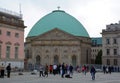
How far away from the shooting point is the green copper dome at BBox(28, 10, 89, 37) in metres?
123

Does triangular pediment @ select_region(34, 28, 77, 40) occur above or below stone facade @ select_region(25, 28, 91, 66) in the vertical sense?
above

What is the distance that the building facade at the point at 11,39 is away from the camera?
6944cm

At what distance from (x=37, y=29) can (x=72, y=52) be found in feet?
58.1

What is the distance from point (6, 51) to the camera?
2783 inches

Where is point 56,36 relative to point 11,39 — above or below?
above

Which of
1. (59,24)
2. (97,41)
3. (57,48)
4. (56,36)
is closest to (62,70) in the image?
A: (57,48)

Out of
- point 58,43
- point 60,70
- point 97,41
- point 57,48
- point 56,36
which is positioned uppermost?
point 97,41

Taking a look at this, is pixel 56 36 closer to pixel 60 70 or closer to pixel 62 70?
pixel 60 70

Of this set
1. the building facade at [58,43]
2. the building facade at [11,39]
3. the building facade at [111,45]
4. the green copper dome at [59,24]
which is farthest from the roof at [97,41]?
the building facade at [11,39]

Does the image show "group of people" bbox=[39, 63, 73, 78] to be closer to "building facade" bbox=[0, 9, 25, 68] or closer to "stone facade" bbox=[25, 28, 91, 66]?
"building facade" bbox=[0, 9, 25, 68]

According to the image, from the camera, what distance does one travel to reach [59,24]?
124375 millimetres

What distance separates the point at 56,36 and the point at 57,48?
13.5 feet

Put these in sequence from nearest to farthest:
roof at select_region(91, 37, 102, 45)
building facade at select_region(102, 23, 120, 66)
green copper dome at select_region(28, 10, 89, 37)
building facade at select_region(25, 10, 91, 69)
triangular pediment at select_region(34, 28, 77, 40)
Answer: building facade at select_region(102, 23, 120, 66) → triangular pediment at select_region(34, 28, 77, 40) → building facade at select_region(25, 10, 91, 69) → green copper dome at select_region(28, 10, 89, 37) → roof at select_region(91, 37, 102, 45)

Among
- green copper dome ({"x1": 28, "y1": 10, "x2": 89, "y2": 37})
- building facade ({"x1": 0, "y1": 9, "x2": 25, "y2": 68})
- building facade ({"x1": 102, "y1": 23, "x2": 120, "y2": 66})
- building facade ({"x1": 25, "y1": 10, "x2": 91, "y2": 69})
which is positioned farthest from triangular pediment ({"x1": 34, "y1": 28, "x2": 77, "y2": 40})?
building facade ({"x1": 0, "y1": 9, "x2": 25, "y2": 68})
